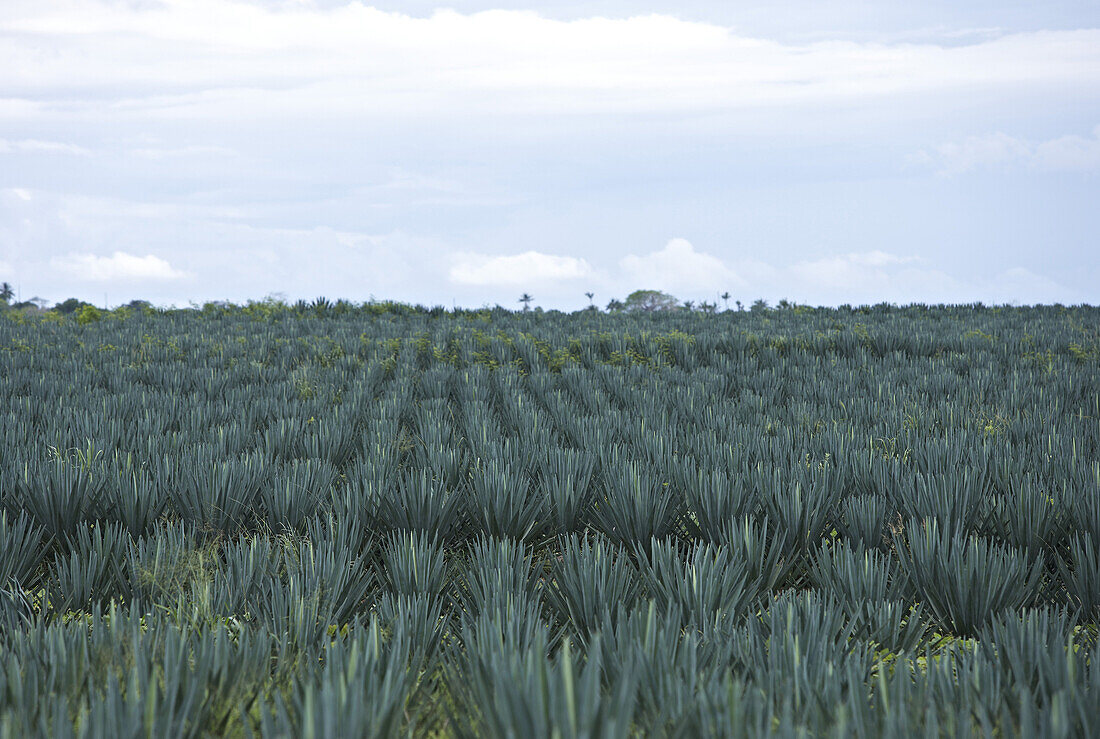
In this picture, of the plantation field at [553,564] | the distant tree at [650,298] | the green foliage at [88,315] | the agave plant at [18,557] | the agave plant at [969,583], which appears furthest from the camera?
the distant tree at [650,298]

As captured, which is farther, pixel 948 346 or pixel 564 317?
pixel 564 317

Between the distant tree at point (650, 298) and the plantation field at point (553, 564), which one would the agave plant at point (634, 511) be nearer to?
the plantation field at point (553, 564)

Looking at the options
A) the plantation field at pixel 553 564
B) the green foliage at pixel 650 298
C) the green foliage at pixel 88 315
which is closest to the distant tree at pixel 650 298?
the green foliage at pixel 650 298

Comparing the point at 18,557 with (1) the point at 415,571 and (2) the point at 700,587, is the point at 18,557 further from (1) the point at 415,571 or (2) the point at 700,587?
(2) the point at 700,587

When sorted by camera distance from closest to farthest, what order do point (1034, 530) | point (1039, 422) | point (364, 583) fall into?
point (364, 583)
point (1034, 530)
point (1039, 422)

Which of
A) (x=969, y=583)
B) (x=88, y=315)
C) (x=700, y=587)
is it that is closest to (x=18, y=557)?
(x=700, y=587)

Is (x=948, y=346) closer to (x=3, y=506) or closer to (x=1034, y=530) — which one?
(x=1034, y=530)

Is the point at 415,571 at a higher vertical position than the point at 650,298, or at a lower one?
lower

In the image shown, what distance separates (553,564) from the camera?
1965mm

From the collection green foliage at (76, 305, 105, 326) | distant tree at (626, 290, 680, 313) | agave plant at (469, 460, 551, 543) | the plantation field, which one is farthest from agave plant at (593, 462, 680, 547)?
distant tree at (626, 290, 680, 313)

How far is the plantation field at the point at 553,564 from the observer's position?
1120 millimetres

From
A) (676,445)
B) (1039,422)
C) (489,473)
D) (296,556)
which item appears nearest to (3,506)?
(296,556)

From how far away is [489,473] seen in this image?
257 cm

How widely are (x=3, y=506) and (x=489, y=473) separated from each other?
185 centimetres
